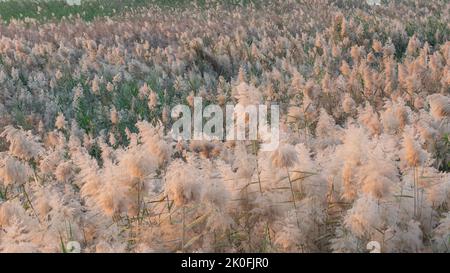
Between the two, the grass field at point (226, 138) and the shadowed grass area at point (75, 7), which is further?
the shadowed grass area at point (75, 7)

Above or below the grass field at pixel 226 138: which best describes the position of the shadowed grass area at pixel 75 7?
above

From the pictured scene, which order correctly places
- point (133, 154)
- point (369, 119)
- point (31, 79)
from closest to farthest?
1. point (133, 154)
2. point (369, 119)
3. point (31, 79)

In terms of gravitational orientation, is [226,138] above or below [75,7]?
below

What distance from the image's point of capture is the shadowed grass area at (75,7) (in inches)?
925

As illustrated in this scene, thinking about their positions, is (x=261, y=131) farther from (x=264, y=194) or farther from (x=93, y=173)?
(x=93, y=173)

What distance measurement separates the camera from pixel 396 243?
145 inches

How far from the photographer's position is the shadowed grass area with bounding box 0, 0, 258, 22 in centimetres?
2349

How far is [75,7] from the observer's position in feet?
82.7

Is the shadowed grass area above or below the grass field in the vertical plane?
above

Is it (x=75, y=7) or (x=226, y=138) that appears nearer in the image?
(x=226, y=138)

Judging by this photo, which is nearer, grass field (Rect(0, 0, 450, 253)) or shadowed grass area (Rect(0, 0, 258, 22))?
grass field (Rect(0, 0, 450, 253))
